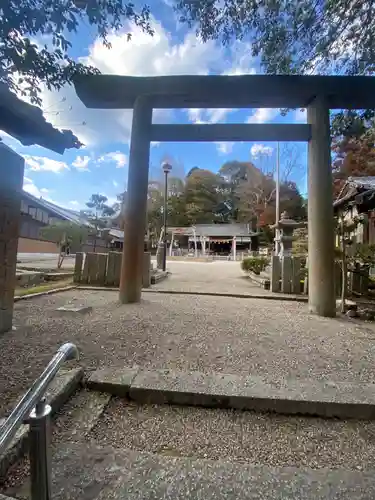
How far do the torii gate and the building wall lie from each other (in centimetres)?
1433

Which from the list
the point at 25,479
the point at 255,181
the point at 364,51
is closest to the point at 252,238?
the point at 255,181

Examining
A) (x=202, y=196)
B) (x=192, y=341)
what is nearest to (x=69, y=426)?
(x=192, y=341)

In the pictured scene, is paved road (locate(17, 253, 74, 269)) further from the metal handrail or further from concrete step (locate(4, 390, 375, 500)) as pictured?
the metal handrail

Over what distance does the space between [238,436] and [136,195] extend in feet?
12.5

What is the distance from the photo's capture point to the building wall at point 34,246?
16891 millimetres

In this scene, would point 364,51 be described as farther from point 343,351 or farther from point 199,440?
point 199,440

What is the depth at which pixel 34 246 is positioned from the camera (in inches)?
711

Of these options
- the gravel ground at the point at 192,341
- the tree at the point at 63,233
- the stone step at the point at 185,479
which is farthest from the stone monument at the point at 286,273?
the tree at the point at 63,233

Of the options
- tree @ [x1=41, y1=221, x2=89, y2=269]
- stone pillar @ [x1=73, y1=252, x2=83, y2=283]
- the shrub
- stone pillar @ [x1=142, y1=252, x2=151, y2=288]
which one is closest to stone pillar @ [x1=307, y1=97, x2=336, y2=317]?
stone pillar @ [x1=142, y1=252, x2=151, y2=288]

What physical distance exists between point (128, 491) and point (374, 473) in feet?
3.63

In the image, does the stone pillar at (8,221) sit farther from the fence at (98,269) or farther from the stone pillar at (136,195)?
the fence at (98,269)

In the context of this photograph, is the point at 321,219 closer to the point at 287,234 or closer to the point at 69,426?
the point at 287,234

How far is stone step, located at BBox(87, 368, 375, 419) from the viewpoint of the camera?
5.52 feet

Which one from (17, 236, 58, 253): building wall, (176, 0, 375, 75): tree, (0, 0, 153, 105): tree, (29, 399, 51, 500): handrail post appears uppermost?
(176, 0, 375, 75): tree
